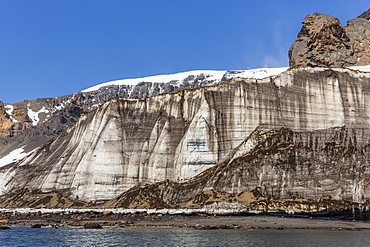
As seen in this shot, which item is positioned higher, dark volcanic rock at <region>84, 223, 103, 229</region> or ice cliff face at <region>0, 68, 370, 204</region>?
ice cliff face at <region>0, 68, 370, 204</region>

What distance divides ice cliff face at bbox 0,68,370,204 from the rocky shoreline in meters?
4.28

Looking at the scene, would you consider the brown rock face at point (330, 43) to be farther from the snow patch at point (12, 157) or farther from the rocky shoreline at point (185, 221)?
the snow patch at point (12, 157)

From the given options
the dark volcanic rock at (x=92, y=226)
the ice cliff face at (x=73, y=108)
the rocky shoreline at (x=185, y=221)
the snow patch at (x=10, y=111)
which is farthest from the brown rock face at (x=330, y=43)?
the snow patch at (x=10, y=111)

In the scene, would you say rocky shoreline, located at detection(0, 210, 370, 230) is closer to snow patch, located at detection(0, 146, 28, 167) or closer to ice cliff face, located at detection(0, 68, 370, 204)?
ice cliff face, located at detection(0, 68, 370, 204)

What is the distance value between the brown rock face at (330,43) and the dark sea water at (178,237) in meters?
55.9

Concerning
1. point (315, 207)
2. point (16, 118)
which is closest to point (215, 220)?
point (315, 207)

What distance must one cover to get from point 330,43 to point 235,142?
1997 inches

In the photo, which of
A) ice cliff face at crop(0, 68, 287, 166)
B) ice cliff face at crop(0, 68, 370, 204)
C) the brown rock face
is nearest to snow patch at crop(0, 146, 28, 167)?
ice cliff face at crop(0, 68, 287, 166)

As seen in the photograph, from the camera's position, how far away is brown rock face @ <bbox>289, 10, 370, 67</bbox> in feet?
285

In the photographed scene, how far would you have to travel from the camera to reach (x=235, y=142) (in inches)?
2073

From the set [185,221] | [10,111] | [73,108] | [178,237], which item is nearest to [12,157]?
[73,108]

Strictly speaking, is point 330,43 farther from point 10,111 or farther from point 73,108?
point 10,111

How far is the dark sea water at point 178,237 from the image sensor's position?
28.9 meters

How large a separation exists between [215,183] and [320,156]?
44.2 feet
